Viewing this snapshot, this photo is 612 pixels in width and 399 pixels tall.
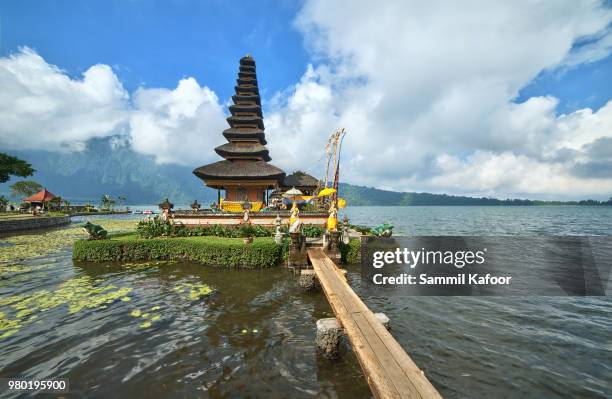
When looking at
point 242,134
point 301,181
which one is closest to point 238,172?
point 242,134

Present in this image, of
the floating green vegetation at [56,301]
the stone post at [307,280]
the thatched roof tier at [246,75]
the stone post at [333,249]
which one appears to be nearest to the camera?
the floating green vegetation at [56,301]

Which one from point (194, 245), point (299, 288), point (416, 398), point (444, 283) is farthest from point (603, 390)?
point (194, 245)

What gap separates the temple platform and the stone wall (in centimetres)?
2826

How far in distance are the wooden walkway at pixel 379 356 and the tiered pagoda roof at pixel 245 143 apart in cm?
1880

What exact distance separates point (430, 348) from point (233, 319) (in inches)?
227

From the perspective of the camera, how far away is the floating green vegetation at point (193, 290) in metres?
10.0

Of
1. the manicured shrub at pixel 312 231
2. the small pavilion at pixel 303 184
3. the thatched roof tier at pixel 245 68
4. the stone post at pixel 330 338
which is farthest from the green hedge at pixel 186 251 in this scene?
the thatched roof tier at pixel 245 68

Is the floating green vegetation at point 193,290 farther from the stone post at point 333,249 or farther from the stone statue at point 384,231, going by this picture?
the stone statue at point 384,231

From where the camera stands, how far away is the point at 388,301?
1009 centimetres

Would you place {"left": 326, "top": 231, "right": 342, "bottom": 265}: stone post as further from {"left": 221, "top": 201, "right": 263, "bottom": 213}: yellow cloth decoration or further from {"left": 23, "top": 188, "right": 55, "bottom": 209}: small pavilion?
{"left": 23, "top": 188, "right": 55, "bottom": 209}: small pavilion

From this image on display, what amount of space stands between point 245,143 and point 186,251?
16760mm

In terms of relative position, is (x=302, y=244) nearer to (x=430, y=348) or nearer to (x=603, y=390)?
(x=430, y=348)

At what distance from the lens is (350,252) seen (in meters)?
15.7

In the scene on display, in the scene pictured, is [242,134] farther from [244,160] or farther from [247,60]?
[247,60]
